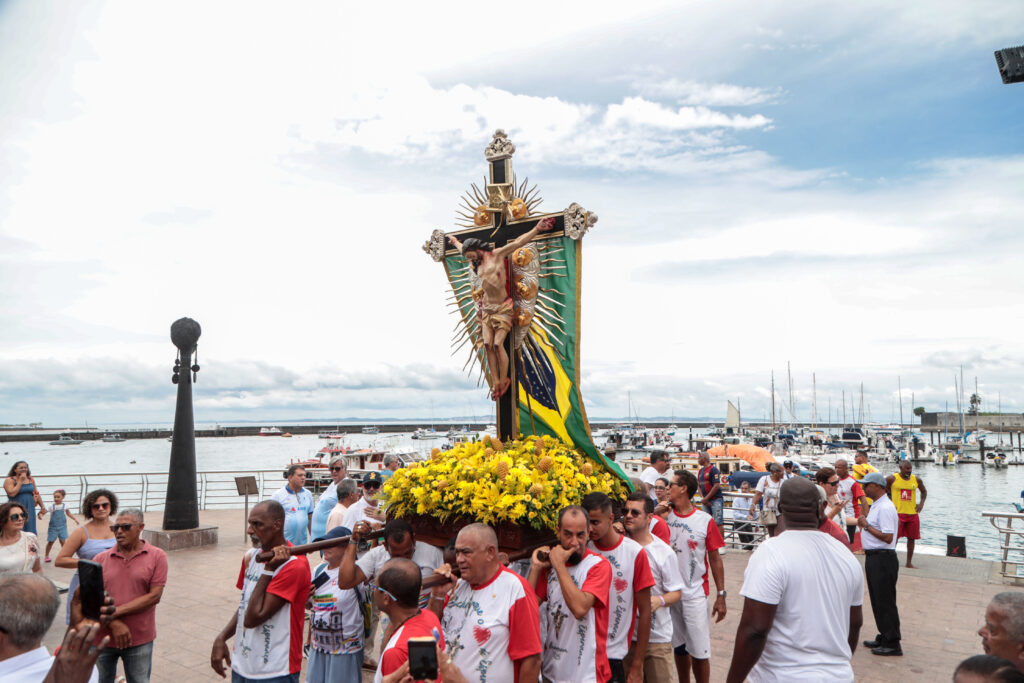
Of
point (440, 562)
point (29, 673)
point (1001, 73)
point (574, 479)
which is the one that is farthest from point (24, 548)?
point (1001, 73)

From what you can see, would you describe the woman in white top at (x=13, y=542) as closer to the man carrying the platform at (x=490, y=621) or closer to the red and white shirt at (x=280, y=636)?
the red and white shirt at (x=280, y=636)

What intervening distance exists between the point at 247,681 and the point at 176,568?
7.73m

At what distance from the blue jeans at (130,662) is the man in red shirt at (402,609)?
241 centimetres

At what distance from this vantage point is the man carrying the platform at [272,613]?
3.87m

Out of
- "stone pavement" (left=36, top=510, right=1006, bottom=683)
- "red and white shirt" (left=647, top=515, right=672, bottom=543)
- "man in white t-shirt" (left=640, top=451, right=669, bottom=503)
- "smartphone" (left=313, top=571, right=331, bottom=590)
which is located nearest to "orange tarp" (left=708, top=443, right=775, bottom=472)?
"stone pavement" (left=36, top=510, right=1006, bottom=683)

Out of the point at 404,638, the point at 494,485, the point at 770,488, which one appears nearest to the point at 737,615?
the point at 770,488

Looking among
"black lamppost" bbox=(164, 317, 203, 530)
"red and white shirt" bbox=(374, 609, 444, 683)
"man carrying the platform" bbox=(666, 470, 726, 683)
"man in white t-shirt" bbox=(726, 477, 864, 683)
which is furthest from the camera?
"black lamppost" bbox=(164, 317, 203, 530)

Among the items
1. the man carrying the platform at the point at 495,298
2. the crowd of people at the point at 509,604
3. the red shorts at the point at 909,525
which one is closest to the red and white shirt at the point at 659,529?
the crowd of people at the point at 509,604

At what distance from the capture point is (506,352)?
6.26 m

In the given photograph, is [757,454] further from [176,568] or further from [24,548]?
[24,548]

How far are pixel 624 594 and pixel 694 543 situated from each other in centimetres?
168

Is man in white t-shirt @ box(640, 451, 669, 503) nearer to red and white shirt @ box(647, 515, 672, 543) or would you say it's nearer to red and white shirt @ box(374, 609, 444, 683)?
red and white shirt @ box(647, 515, 672, 543)

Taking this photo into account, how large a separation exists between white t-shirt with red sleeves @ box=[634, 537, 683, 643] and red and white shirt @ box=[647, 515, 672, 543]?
438mm

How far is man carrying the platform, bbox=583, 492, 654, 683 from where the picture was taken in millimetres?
4141
